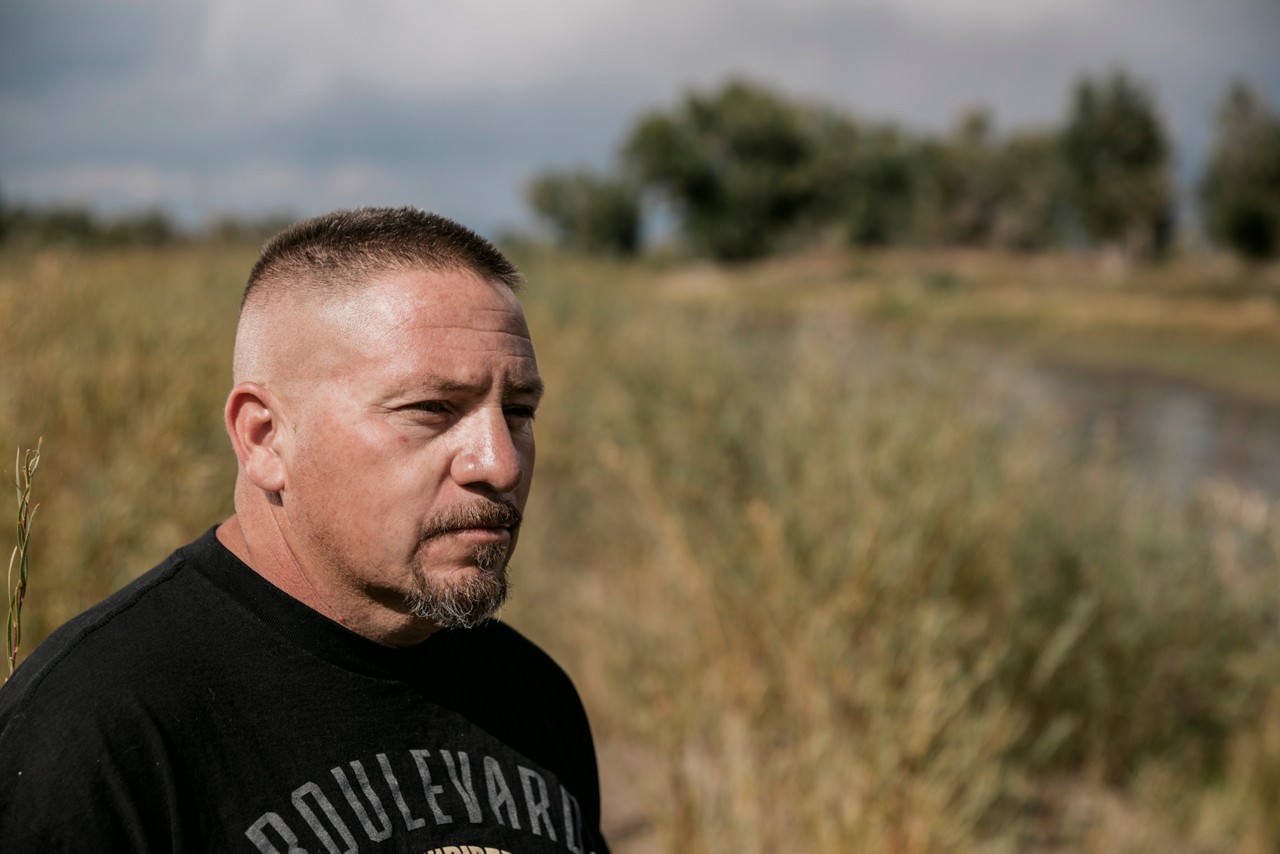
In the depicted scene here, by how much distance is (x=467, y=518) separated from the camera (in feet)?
4.31

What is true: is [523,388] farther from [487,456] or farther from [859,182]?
[859,182]

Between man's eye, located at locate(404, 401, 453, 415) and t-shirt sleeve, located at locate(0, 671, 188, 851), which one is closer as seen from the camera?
t-shirt sleeve, located at locate(0, 671, 188, 851)

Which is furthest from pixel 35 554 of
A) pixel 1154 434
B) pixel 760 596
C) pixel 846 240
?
pixel 846 240

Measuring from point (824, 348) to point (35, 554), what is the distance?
4042 millimetres

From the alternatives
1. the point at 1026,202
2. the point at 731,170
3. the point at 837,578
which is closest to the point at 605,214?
the point at 731,170

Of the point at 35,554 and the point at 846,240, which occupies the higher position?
the point at 846,240

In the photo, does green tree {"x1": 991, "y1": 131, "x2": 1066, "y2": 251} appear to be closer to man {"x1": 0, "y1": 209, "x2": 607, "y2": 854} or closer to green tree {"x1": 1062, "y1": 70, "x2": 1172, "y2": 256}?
green tree {"x1": 1062, "y1": 70, "x2": 1172, "y2": 256}

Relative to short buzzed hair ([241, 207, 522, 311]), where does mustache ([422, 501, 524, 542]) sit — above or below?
below

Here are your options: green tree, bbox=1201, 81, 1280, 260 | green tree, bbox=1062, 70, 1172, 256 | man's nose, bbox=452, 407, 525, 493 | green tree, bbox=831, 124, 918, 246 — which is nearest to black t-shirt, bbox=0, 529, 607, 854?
man's nose, bbox=452, 407, 525, 493

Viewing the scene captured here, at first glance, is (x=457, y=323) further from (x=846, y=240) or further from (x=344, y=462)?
(x=846, y=240)

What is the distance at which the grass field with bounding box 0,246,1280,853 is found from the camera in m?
3.29

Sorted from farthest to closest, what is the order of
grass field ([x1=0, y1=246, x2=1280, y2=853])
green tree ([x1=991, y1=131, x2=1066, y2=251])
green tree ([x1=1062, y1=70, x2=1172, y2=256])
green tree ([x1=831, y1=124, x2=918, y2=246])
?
green tree ([x1=831, y1=124, x2=918, y2=246]), green tree ([x1=991, y1=131, x2=1066, y2=251]), green tree ([x1=1062, y1=70, x2=1172, y2=256]), grass field ([x1=0, y1=246, x2=1280, y2=853])

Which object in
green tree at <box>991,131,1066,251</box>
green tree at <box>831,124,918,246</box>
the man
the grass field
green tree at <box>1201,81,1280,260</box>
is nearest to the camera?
the man

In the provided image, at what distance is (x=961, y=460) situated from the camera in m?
5.02
